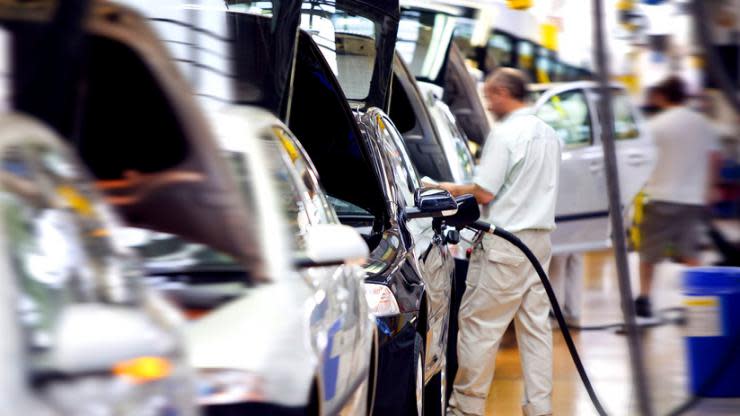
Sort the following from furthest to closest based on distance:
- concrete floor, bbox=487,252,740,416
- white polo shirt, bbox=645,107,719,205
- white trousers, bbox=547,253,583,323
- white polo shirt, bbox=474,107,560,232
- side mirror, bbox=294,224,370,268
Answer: white trousers, bbox=547,253,583,323 < white polo shirt, bbox=474,107,560,232 < side mirror, bbox=294,224,370,268 < concrete floor, bbox=487,252,740,416 < white polo shirt, bbox=645,107,719,205

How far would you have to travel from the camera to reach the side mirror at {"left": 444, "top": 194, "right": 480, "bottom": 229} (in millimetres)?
8430

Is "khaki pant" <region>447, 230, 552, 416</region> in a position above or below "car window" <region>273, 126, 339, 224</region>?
below

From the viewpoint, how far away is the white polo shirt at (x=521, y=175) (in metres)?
9.23

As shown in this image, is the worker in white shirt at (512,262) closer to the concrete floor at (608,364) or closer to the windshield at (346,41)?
the concrete floor at (608,364)

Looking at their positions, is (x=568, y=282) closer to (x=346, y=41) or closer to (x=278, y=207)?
(x=346, y=41)

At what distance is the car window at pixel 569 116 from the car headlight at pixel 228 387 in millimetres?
11670

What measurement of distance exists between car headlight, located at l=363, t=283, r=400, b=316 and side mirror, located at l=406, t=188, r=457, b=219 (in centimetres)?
111

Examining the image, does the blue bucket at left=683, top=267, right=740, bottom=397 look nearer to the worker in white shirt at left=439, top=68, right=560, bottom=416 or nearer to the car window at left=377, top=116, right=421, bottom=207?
the car window at left=377, top=116, right=421, bottom=207

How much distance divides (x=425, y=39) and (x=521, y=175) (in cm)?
520

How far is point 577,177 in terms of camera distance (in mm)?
14977

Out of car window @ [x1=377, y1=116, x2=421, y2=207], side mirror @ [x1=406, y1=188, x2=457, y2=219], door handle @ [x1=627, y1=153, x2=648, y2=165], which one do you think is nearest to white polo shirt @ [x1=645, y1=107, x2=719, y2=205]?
side mirror @ [x1=406, y1=188, x2=457, y2=219]

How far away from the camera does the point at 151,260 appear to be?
525 centimetres

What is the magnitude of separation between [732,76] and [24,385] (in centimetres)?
230

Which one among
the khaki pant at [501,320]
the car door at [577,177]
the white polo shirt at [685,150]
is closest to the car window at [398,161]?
the khaki pant at [501,320]
